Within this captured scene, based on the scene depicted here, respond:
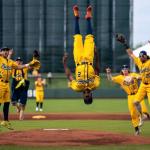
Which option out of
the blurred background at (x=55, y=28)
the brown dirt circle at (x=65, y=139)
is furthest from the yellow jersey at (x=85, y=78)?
the blurred background at (x=55, y=28)

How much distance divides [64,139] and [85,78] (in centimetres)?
156

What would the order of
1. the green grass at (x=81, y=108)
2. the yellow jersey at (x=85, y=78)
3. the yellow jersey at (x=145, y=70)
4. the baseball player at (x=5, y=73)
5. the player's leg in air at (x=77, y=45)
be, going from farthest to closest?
1. the green grass at (x=81, y=108)
2. the baseball player at (x=5, y=73)
3. the yellow jersey at (x=145, y=70)
4. the player's leg in air at (x=77, y=45)
5. the yellow jersey at (x=85, y=78)

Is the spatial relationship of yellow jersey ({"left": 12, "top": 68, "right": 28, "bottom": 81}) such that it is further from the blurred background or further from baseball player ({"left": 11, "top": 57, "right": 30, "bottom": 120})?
the blurred background

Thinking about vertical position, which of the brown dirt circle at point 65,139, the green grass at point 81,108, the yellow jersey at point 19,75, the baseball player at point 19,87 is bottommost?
the green grass at point 81,108

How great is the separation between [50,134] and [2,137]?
1150 millimetres

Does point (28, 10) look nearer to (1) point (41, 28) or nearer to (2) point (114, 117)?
(1) point (41, 28)

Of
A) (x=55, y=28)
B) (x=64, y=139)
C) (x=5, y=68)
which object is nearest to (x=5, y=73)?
(x=5, y=68)

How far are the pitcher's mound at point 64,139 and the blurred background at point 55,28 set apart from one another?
37347 millimetres

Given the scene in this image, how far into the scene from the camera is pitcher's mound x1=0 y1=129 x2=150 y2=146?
1200 cm

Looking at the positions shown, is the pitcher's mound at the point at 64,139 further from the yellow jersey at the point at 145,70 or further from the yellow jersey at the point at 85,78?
the yellow jersey at the point at 145,70

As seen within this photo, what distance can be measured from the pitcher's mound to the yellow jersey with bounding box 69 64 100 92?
3.86ft

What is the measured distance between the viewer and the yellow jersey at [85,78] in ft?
42.8

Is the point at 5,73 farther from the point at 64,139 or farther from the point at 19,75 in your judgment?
the point at 19,75

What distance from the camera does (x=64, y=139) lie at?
12.5 m
